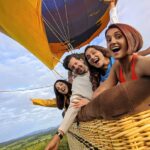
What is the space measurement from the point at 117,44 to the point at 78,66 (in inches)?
64.0

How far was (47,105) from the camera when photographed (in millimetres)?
11773

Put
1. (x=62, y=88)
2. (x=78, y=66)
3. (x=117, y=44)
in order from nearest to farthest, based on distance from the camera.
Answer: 1. (x=117, y=44)
2. (x=78, y=66)
3. (x=62, y=88)

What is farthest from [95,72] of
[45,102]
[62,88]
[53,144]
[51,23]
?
[45,102]

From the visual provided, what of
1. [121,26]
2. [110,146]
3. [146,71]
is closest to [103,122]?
[110,146]

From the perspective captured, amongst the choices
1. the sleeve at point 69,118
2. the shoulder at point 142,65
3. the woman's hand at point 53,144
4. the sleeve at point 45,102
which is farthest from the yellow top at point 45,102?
the shoulder at point 142,65

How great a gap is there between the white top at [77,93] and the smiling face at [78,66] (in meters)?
0.09

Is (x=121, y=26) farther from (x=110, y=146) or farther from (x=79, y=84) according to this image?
(x=79, y=84)

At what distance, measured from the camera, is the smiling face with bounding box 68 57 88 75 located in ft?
9.34

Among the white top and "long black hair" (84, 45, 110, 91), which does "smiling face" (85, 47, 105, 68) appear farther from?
the white top

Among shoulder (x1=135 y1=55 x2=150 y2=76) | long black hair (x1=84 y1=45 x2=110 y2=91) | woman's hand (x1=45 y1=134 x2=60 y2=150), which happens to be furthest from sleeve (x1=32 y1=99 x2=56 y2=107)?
shoulder (x1=135 y1=55 x2=150 y2=76)

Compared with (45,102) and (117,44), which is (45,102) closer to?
(45,102)

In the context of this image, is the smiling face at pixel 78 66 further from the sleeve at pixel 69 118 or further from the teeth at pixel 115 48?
the teeth at pixel 115 48

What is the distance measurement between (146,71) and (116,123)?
0.64 feet

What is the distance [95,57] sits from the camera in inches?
94.9
